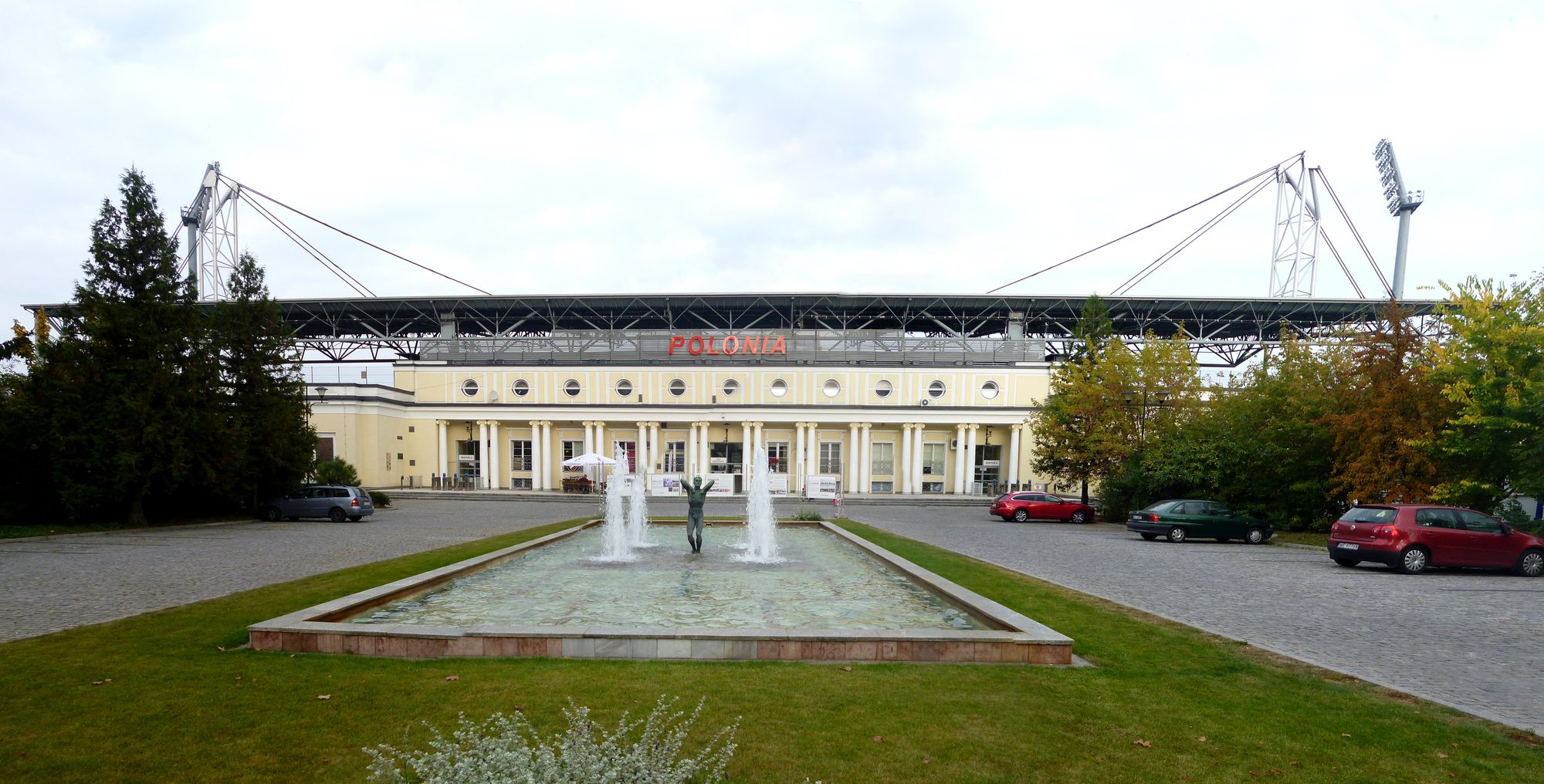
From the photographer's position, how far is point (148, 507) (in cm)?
2400

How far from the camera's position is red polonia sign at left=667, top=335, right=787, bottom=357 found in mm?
49906

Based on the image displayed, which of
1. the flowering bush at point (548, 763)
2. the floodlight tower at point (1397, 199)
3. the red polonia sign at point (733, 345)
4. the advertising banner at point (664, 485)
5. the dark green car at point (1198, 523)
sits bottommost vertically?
the advertising banner at point (664, 485)

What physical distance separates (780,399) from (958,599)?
129 feet

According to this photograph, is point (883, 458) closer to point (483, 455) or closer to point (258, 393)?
point (483, 455)

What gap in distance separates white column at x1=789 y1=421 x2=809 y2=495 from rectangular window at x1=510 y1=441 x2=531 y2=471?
18.5 meters

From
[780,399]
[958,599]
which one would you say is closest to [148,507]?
[958,599]

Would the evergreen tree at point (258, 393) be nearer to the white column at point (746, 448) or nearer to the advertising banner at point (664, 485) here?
the advertising banner at point (664, 485)

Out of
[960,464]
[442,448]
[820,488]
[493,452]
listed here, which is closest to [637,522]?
[820,488]

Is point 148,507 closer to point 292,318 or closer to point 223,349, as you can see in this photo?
point 223,349

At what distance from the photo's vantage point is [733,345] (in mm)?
50031

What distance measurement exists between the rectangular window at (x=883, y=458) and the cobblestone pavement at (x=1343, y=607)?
91.1 feet

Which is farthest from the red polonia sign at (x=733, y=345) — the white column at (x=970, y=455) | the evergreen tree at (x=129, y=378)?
the evergreen tree at (x=129, y=378)

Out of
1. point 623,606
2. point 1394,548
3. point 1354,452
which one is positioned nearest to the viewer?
point 623,606

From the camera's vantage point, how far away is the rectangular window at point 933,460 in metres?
48.7
